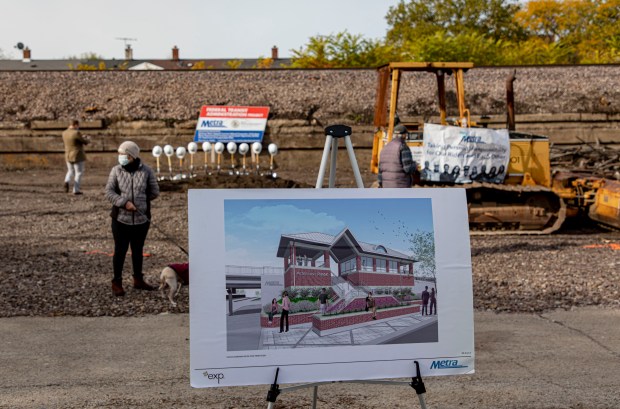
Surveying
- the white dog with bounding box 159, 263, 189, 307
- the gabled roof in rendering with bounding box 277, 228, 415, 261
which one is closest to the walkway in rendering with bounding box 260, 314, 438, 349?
the gabled roof in rendering with bounding box 277, 228, 415, 261

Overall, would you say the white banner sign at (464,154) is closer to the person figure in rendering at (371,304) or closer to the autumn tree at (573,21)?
the person figure in rendering at (371,304)

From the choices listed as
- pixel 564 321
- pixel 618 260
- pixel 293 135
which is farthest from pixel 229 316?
pixel 293 135

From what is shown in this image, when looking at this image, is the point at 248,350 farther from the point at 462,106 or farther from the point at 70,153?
the point at 70,153

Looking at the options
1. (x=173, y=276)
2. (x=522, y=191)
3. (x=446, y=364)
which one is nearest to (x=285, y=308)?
(x=446, y=364)

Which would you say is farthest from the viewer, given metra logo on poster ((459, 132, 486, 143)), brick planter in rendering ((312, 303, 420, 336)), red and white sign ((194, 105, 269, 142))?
red and white sign ((194, 105, 269, 142))

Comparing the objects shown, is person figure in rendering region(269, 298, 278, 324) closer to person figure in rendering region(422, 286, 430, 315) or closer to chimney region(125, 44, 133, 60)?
person figure in rendering region(422, 286, 430, 315)

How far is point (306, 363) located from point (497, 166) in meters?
11.3

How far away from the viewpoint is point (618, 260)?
489 inches

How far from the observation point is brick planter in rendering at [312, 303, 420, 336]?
4.72 metres

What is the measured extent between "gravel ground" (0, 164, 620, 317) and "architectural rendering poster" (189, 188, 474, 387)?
4854 mm

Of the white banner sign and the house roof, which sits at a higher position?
the house roof

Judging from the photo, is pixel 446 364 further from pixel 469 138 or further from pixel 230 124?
pixel 230 124

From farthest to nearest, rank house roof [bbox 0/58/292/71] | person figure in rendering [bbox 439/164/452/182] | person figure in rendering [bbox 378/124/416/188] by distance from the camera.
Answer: house roof [bbox 0/58/292/71] → person figure in rendering [bbox 439/164/452/182] → person figure in rendering [bbox 378/124/416/188]

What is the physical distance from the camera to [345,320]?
475 cm
